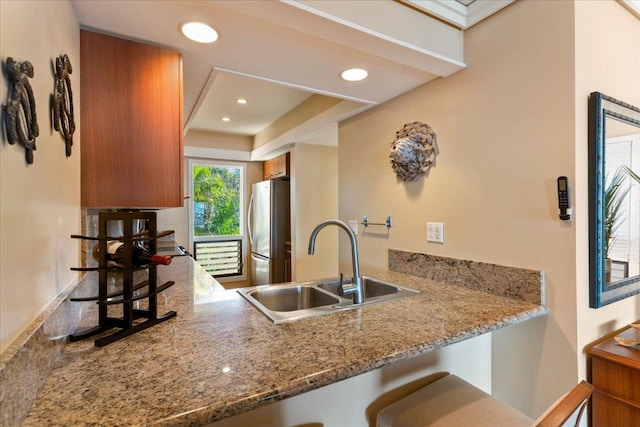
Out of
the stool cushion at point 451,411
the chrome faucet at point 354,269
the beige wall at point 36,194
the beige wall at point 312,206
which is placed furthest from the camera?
the beige wall at point 312,206

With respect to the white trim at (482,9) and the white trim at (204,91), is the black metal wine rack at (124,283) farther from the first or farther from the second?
the white trim at (482,9)

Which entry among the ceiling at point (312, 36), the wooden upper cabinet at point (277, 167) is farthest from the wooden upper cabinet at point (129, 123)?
the wooden upper cabinet at point (277, 167)

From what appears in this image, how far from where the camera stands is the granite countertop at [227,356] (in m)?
0.62

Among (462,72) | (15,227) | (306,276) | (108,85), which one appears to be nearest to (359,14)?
(462,72)

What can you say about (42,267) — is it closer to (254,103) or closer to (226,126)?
(254,103)

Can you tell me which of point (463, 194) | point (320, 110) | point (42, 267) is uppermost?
point (320, 110)

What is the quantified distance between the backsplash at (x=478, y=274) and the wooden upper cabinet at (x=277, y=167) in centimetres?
212

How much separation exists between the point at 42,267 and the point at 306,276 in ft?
9.45

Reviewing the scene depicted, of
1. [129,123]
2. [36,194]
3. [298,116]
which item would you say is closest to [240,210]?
[298,116]

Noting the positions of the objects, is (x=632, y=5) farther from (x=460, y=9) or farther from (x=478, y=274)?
(x=478, y=274)

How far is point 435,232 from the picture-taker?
178 cm

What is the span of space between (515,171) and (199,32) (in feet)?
5.08

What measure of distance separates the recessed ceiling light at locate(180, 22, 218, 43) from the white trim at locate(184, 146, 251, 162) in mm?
2784

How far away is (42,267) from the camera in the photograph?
0.77m
